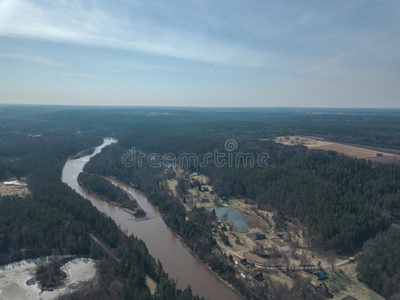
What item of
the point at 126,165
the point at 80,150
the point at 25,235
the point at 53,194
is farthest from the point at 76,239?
the point at 80,150

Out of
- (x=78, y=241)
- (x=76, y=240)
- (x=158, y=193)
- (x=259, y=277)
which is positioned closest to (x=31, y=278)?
(x=78, y=241)

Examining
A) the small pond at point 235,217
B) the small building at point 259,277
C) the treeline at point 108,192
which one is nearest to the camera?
the small building at point 259,277

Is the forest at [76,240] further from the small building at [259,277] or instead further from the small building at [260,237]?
the small building at [260,237]

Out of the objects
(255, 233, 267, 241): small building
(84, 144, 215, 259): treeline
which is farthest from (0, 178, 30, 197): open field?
(255, 233, 267, 241): small building

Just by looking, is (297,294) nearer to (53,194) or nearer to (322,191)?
(322,191)

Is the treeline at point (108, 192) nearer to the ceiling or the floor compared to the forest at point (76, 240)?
nearer to the floor

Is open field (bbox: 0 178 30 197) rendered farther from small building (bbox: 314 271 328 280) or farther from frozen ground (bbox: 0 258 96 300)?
small building (bbox: 314 271 328 280)

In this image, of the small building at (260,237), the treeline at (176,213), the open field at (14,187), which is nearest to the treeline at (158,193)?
the treeline at (176,213)
